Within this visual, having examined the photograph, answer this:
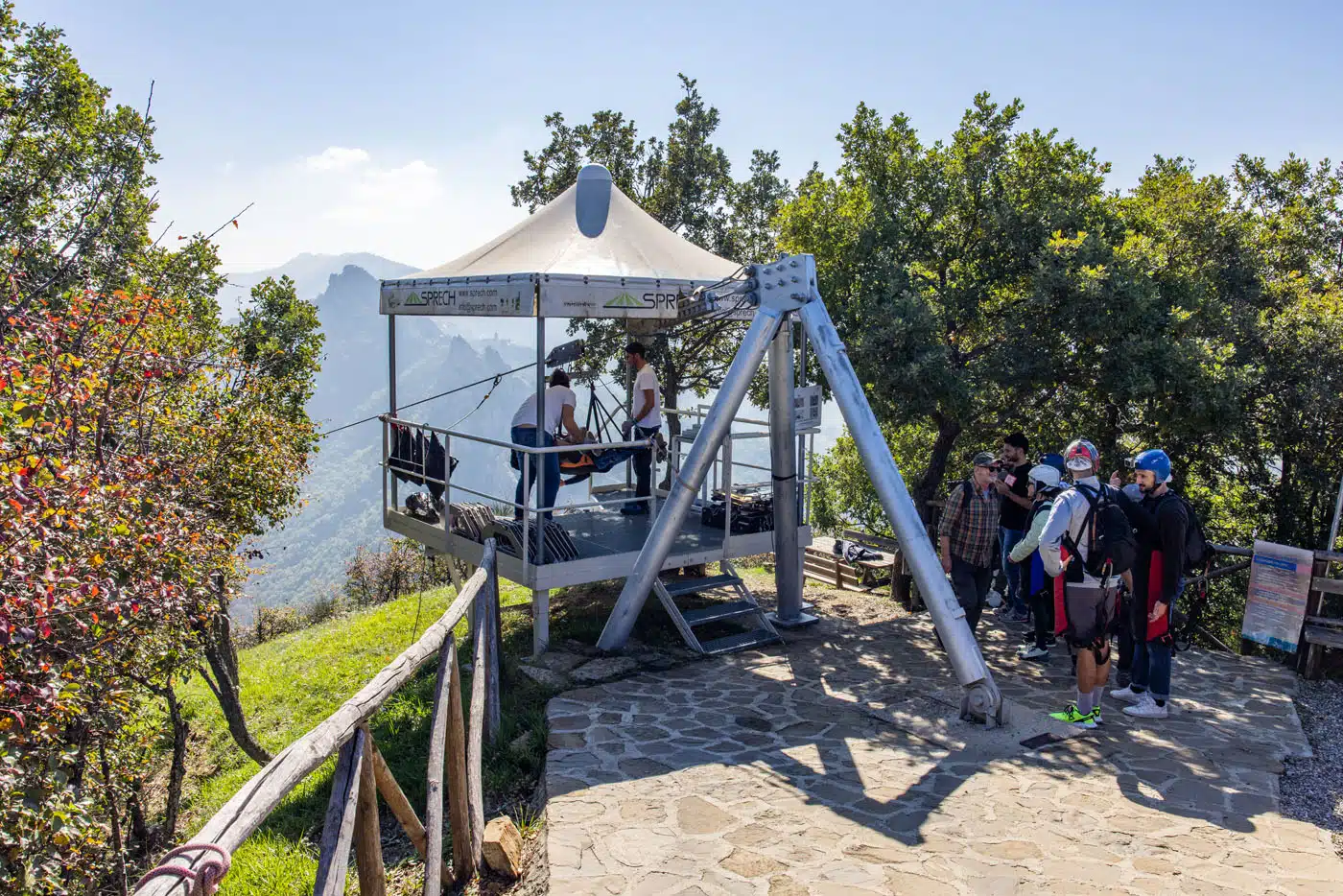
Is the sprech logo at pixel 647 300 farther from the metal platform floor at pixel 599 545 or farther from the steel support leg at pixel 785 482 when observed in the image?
the metal platform floor at pixel 599 545

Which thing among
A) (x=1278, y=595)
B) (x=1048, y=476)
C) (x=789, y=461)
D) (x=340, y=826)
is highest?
(x=1048, y=476)

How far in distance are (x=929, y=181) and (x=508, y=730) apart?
838 cm

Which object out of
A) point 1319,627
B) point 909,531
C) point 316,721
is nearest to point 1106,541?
point 909,531

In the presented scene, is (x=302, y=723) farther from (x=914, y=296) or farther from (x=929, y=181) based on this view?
(x=929, y=181)

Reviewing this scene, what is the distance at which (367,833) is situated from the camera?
4355mm

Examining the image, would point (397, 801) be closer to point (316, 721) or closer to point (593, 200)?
point (316, 721)

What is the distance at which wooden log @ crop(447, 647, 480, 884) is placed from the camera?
534cm

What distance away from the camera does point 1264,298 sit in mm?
13578

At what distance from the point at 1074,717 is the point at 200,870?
6526mm

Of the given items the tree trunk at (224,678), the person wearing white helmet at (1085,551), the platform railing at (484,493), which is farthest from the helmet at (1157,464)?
the tree trunk at (224,678)

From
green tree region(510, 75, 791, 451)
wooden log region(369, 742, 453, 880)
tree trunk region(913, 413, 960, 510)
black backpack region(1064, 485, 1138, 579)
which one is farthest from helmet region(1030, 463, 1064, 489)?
green tree region(510, 75, 791, 451)

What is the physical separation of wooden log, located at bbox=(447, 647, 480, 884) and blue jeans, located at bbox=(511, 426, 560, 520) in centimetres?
381

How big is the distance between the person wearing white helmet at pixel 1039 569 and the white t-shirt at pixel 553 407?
15.1 ft

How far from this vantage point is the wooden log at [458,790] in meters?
5.34
